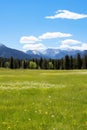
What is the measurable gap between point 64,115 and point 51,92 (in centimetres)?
1394

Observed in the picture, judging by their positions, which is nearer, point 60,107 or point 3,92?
point 60,107

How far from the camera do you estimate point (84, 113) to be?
18625 mm

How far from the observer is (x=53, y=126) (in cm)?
1521

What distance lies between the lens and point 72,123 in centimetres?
1588

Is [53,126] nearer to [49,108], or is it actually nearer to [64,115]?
[64,115]

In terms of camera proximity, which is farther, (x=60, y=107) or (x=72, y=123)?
(x=60, y=107)

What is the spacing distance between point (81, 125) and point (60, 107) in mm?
5128

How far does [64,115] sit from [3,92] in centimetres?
1301

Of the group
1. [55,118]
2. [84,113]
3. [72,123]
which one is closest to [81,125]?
[72,123]

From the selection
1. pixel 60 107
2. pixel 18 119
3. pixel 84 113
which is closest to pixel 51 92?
pixel 60 107

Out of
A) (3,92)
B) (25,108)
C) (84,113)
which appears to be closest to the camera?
(84,113)

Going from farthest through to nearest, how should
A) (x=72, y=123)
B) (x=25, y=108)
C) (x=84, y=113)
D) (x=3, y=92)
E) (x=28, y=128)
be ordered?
(x=3, y=92) → (x=25, y=108) → (x=84, y=113) → (x=72, y=123) → (x=28, y=128)

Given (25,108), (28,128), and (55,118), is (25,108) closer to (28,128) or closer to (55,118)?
(55,118)

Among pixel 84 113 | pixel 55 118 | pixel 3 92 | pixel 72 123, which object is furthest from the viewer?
pixel 3 92
